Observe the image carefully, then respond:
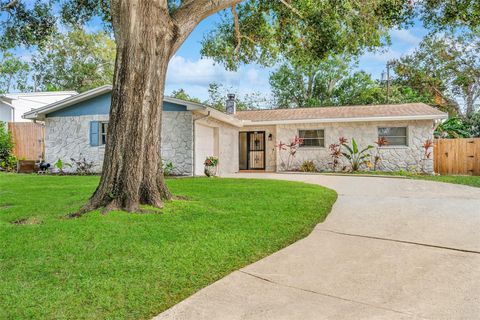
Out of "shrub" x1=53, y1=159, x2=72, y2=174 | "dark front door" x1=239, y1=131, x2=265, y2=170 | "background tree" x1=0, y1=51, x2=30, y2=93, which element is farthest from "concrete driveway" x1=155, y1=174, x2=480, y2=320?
"background tree" x1=0, y1=51, x2=30, y2=93

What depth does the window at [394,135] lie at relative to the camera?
16.7 m

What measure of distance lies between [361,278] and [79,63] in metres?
38.5

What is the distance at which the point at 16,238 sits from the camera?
418 centimetres

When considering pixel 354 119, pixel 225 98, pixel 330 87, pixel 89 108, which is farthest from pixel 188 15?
pixel 225 98

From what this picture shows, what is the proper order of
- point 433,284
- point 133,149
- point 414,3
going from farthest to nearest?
point 414,3
point 133,149
point 433,284

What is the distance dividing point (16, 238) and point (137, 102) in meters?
2.58

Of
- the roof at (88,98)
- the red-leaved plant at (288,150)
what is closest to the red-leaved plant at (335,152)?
the red-leaved plant at (288,150)

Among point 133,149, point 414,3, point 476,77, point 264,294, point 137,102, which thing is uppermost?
point 476,77

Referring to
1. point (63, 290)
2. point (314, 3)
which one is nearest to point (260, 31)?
point (314, 3)

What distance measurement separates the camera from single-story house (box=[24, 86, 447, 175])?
13.8 meters

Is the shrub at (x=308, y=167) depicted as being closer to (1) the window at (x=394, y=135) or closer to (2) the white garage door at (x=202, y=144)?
(1) the window at (x=394, y=135)

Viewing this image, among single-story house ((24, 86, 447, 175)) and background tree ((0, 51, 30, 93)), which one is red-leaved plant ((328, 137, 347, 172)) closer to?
single-story house ((24, 86, 447, 175))

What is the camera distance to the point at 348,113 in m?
17.7

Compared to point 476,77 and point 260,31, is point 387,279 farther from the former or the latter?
point 476,77
